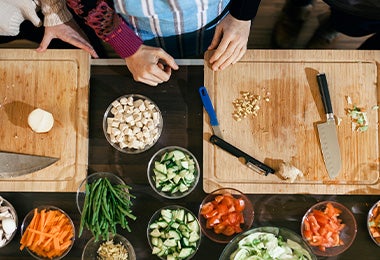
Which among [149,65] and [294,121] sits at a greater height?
[149,65]

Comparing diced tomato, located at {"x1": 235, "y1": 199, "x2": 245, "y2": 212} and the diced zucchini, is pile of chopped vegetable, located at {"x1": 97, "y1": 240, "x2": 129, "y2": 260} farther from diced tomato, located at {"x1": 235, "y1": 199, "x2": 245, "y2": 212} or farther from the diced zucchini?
diced tomato, located at {"x1": 235, "y1": 199, "x2": 245, "y2": 212}

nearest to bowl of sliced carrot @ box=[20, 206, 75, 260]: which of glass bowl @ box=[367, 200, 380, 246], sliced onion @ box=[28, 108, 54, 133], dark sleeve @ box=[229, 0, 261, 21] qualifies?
sliced onion @ box=[28, 108, 54, 133]

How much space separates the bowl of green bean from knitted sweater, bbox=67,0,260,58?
489 mm

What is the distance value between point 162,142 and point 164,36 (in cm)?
40

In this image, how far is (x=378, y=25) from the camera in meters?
1.94

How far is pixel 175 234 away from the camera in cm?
162

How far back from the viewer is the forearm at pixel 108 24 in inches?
57.4

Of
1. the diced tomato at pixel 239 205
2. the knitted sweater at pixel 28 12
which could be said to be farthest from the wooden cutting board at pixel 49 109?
the diced tomato at pixel 239 205

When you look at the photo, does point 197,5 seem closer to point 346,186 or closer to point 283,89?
point 283,89

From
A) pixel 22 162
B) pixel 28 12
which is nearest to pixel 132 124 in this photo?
pixel 22 162

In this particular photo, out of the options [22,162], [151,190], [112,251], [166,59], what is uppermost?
[166,59]

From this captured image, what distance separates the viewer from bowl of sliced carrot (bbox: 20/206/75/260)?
1.64 m

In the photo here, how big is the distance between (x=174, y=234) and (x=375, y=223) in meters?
0.75

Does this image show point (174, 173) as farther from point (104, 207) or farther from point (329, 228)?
point (329, 228)
